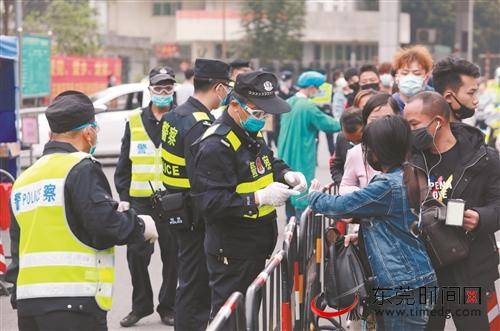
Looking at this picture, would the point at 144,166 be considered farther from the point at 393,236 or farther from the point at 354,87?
the point at 354,87

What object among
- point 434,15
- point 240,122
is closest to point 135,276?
point 240,122

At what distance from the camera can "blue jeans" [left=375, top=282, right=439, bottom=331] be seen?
5.18m

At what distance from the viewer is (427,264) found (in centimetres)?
521

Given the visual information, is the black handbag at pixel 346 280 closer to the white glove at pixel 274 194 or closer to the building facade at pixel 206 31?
the white glove at pixel 274 194

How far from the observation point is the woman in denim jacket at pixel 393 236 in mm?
5148

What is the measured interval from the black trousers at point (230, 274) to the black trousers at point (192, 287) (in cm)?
81

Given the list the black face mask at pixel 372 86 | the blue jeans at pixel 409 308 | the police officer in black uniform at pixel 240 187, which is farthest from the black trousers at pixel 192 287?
the black face mask at pixel 372 86

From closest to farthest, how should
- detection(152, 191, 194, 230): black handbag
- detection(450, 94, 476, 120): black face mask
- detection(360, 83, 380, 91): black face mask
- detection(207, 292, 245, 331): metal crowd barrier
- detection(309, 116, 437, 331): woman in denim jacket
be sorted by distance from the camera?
detection(207, 292, 245, 331): metal crowd barrier, detection(309, 116, 437, 331): woman in denim jacket, detection(450, 94, 476, 120): black face mask, detection(152, 191, 194, 230): black handbag, detection(360, 83, 380, 91): black face mask

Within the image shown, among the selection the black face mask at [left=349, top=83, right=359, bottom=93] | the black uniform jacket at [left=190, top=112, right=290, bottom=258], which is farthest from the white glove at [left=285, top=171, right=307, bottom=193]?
the black face mask at [left=349, top=83, right=359, bottom=93]

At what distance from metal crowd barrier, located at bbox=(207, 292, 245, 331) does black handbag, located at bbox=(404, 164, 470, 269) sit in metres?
1.19

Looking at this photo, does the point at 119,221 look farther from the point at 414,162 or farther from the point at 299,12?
the point at 299,12

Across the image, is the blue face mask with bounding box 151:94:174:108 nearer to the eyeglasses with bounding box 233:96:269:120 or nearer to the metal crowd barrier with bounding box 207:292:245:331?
the eyeglasses with bounding box 233:96:269:120

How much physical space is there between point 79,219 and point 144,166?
342cm

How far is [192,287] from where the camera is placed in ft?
22.7
